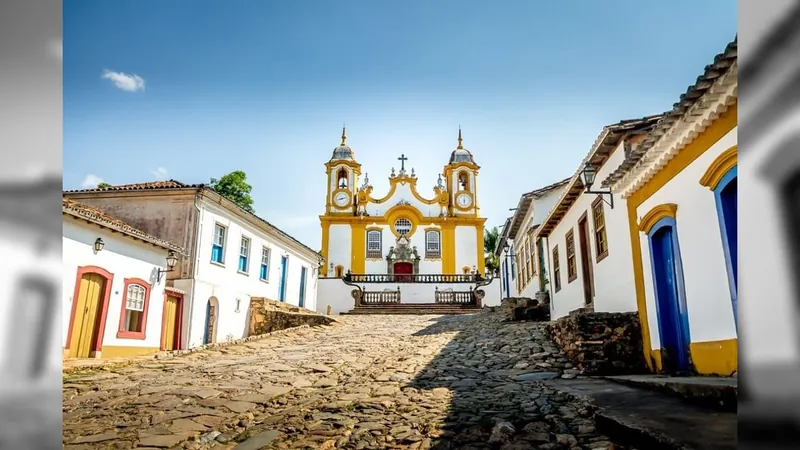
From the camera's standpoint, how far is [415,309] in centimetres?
2381

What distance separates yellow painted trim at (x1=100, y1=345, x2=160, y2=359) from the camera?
38.2 ft

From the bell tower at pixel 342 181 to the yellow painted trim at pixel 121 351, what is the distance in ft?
68.9

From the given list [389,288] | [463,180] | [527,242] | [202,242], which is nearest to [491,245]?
[463,180]

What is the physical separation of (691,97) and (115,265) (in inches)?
463

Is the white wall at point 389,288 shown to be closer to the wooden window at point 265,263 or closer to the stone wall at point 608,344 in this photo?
the wooden window at point 265,263

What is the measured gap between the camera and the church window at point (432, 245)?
1298 inches

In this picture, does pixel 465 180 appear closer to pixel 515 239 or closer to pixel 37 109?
Result: pixel 515 239

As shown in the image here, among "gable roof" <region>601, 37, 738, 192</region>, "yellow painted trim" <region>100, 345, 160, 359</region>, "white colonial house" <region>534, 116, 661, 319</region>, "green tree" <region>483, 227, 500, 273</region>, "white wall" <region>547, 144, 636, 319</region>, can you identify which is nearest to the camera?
"gable roof" <region>601, 37, 738, 192</region>

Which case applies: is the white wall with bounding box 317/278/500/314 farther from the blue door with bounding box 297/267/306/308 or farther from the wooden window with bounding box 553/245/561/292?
the wooden window with bounding box 553/245/561/292

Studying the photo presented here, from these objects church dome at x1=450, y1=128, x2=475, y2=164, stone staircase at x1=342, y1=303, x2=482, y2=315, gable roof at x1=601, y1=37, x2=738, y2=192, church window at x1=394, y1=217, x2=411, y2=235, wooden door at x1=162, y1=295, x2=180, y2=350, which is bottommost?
wooden door at x1=162, y1=295, x2=180, y2=350

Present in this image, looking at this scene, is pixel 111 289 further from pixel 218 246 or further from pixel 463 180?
pixel 463 180

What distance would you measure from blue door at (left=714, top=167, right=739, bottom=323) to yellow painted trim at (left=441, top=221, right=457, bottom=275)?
88.4 ft

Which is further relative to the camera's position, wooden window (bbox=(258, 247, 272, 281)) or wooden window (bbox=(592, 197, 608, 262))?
wooden window (bbox=(258, 247, 272, 281))

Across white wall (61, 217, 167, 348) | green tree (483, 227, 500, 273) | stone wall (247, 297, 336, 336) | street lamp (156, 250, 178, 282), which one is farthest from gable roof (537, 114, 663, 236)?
green tree (483, 227, 500, 273)
